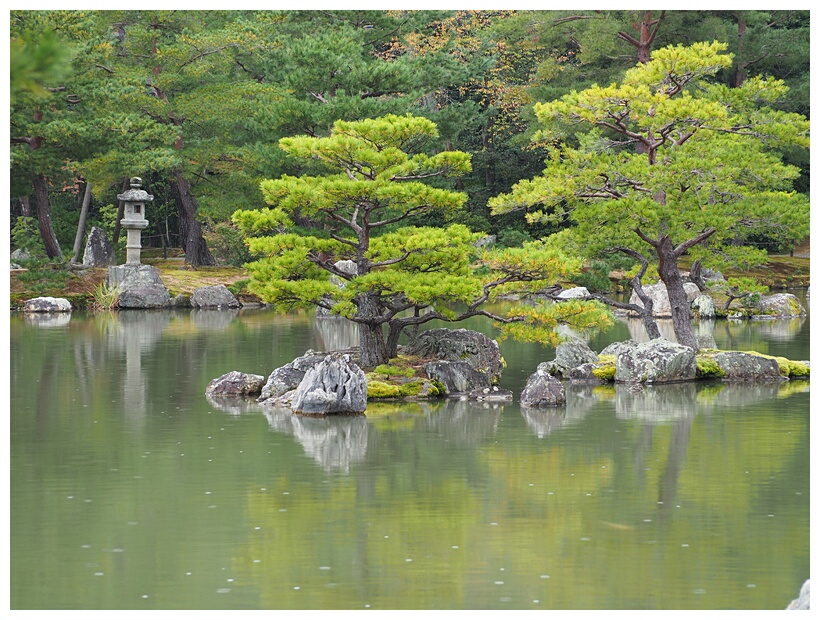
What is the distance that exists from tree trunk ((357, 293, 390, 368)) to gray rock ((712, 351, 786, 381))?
413 cm

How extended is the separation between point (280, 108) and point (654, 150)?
1019 centimetres

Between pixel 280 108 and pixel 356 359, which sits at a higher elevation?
pixel 280 108

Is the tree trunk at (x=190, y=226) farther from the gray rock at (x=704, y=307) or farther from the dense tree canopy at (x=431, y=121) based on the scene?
the gray rock at (x=704, y=307)

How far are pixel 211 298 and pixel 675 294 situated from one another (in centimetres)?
1507

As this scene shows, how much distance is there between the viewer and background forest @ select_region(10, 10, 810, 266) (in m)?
25.1

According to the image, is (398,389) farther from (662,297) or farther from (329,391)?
(662,297)

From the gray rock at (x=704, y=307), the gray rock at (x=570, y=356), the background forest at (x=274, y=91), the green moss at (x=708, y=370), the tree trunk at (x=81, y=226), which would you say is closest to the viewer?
the green moss at (x=708, y=370)

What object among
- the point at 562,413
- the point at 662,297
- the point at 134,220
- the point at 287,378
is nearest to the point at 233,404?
the point at 287,378

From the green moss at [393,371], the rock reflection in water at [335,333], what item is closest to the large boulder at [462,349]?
the green moss at [393,371]

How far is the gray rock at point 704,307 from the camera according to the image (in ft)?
79.4

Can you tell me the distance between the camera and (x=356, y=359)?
14.2 metres

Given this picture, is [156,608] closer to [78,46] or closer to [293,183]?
[293,183]

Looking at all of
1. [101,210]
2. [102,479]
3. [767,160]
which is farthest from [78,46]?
[102,479]

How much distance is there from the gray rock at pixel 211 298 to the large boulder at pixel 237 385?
14571 mm
